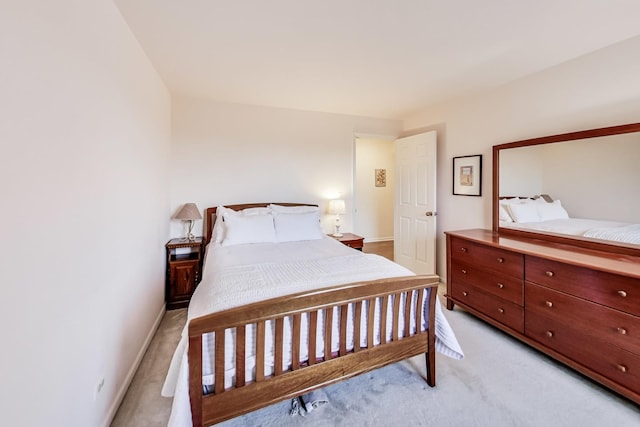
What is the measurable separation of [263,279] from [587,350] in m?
2.17

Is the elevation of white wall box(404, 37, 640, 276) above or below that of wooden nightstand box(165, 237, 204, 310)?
above

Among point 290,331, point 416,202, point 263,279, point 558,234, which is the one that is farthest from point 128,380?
point 416,202

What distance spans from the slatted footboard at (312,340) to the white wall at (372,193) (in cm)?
436

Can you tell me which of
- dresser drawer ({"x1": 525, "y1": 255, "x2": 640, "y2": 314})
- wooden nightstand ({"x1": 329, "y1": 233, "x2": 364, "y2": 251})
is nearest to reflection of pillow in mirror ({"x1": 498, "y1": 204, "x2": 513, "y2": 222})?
dresser drawer ({"x1": 525, "y1": 255, "x2": 640, "y2": 314})

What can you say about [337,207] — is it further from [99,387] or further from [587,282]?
[99,387]

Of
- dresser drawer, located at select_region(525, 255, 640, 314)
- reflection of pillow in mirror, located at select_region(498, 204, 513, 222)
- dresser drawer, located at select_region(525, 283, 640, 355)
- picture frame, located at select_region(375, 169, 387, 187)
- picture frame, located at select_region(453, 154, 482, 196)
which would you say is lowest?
dresser drawer, located at select_region(525, 283, 640, 355)

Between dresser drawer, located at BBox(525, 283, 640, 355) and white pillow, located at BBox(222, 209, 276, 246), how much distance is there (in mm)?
2395

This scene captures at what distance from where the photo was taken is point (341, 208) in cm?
378

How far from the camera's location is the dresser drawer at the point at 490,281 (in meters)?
2.24

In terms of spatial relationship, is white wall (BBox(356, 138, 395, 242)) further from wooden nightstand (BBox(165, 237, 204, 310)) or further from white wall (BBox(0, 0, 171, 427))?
white wall (BBox(0, 0, 171, 427))

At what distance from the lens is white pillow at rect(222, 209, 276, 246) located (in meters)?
2.93

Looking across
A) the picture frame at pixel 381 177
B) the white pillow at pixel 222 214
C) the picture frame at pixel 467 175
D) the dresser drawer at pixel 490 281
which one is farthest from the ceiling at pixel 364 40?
the picture frame at pixel 381 177

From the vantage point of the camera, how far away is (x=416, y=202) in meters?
3.92

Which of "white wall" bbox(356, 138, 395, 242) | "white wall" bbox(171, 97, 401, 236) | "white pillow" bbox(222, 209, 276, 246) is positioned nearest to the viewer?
"white pillow" bbox(222, 209, 276, 246)
